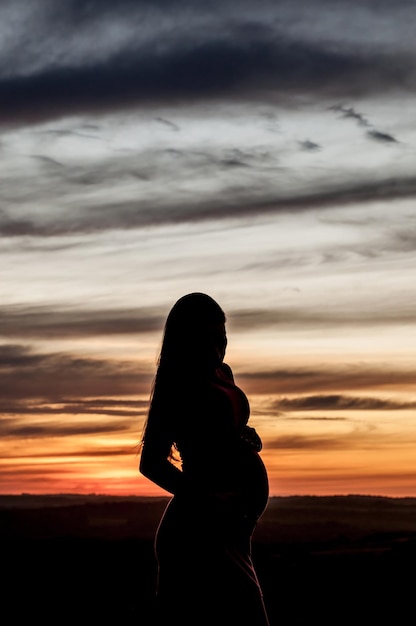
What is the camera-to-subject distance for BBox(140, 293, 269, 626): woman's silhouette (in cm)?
402

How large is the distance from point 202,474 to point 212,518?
0.54ft

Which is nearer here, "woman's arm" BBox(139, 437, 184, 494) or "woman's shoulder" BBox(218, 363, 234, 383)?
"woman's arm" BBox(139, 437, 184, 494)

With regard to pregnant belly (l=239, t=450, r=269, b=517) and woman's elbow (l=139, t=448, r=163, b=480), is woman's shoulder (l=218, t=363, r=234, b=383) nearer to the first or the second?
pregnant belly (l=239, t=450, r=269, b=517)

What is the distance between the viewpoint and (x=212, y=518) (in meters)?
4.01

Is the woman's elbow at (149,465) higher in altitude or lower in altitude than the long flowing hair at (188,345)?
lower

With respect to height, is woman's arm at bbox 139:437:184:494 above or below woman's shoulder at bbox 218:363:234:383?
below

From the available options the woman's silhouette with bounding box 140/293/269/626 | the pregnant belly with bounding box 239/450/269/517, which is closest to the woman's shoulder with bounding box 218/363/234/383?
the woman's silhouette with bounding box 140/293/269/626

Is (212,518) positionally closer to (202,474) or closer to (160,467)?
(202,474)

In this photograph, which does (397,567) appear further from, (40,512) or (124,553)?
(40,512)

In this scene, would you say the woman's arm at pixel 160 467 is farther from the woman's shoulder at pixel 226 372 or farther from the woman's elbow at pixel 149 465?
the woman's shoulder at pixel 226 372

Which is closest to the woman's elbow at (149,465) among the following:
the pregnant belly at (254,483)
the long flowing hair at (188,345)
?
the long flowing hair at (188,345)

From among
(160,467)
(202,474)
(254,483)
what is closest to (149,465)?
(160,467)

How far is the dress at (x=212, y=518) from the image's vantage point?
13.2 feet

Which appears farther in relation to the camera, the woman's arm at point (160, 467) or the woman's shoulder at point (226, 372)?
the woman's shoulder at point (226, 372)
